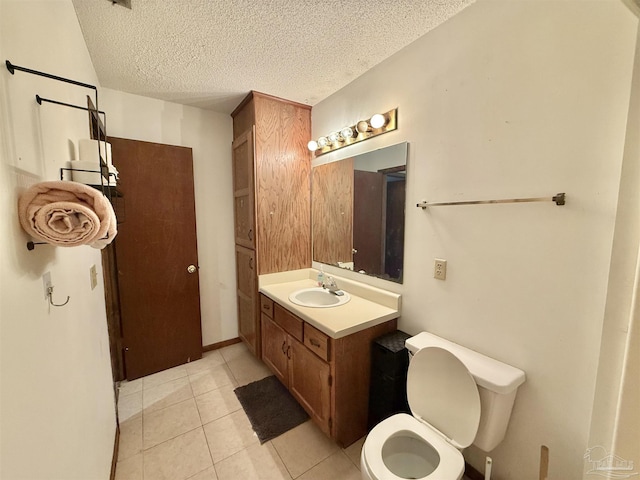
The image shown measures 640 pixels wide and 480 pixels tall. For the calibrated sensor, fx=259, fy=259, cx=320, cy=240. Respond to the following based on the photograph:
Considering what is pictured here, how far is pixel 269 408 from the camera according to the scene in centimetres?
193

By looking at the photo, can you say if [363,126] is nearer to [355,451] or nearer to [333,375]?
[333,375]

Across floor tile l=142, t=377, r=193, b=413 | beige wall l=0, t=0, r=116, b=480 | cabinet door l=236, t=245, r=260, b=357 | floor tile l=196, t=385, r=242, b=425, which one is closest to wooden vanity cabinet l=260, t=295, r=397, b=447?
floor tile l=196, t=385, r=242, b=425

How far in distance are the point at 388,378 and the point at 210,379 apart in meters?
1.61

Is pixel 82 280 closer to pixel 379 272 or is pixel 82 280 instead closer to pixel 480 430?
pixel 379 272

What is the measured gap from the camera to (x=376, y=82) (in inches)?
71.4

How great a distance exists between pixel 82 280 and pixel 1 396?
32.7 inches

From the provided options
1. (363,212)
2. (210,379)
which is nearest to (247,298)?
(210,379)

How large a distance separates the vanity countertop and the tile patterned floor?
775 mm

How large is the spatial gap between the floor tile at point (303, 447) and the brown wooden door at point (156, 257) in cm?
135

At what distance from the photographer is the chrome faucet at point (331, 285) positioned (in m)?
2.05

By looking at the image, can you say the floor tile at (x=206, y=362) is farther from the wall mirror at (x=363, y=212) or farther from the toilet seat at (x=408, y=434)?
the toilet seat at (x=408, y=434)

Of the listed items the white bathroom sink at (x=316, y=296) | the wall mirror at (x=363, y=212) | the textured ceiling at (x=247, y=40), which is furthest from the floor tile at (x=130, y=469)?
the textured ceiling at (x=247, y=40)

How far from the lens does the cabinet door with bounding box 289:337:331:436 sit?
1.56 metres

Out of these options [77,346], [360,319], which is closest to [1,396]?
[77,346]
